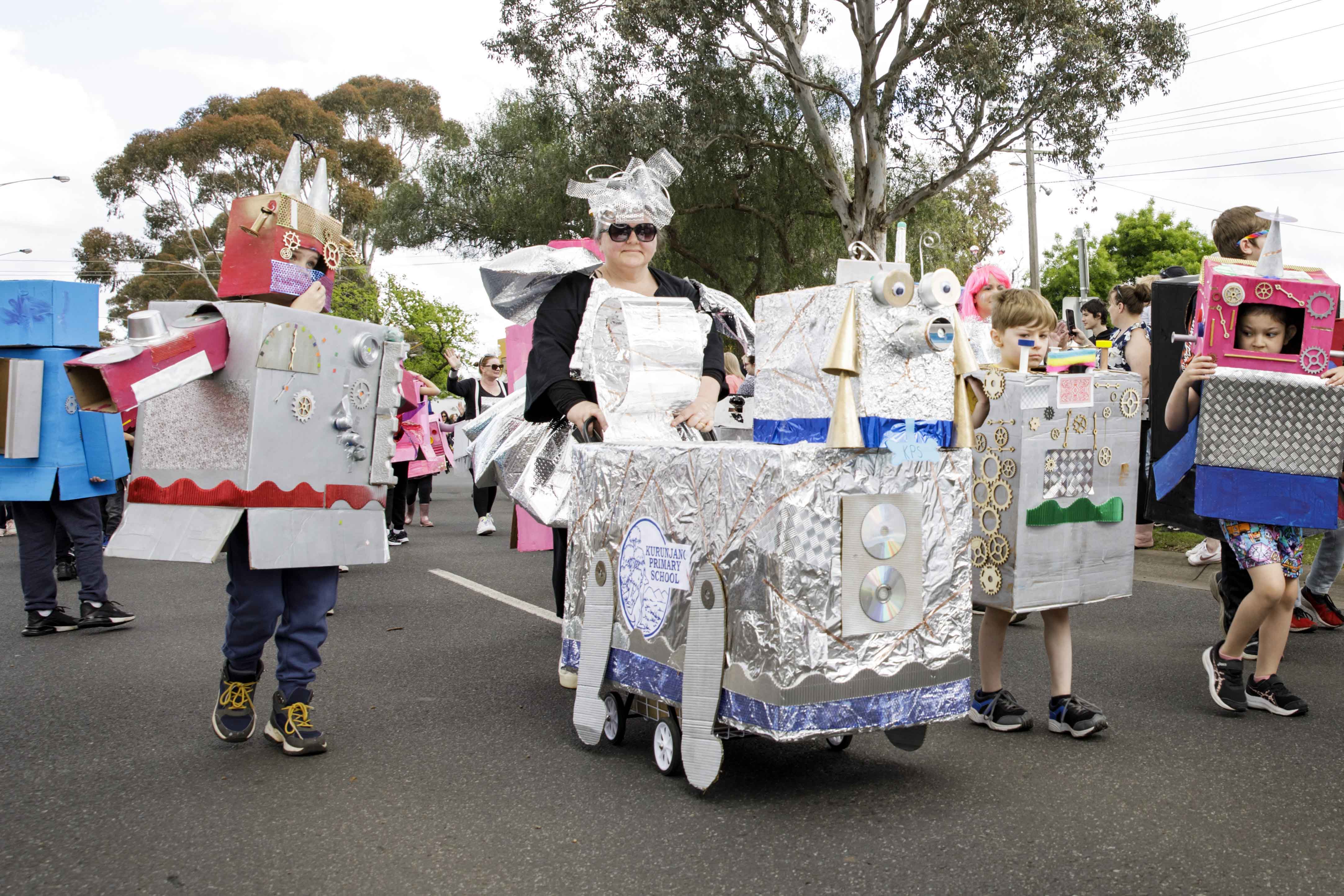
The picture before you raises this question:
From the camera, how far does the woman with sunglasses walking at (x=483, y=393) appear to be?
1087 cm

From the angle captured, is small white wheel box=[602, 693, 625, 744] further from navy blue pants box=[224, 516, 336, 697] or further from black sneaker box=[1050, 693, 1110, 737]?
black sneaker box=[1050, 693, 1110, 737]

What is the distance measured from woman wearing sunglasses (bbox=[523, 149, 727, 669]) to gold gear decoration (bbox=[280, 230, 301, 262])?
94cm

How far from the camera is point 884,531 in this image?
2977 millimetres

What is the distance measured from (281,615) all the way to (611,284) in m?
1.72

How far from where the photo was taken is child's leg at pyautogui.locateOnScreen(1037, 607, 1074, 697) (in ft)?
12.5

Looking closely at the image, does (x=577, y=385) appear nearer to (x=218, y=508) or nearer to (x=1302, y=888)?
(x=218, y=508)

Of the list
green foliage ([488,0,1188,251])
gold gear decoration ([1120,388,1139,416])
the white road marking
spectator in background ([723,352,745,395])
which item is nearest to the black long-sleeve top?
gold gear decoration ([1120,388,1139,416])

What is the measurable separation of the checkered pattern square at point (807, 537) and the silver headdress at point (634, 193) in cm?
166

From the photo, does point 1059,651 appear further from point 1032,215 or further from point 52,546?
point 1032,215

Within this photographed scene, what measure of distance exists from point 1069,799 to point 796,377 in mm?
1432

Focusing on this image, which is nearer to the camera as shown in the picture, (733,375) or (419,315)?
(733,375)

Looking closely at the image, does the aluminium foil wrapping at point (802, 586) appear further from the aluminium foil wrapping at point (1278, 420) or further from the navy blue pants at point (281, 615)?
the aluminium foil wrapping at point (1278, 420)

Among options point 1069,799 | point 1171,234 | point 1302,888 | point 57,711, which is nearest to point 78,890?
point 57,711

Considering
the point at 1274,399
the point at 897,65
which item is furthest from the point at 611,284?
the point at 897,65
